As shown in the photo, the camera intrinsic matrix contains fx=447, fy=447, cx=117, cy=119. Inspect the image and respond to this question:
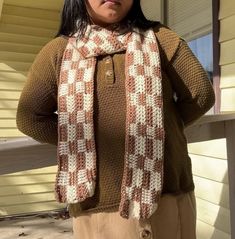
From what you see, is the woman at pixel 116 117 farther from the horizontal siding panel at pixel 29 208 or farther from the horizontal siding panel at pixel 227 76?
the horizontal siding panel at pixel 29 208

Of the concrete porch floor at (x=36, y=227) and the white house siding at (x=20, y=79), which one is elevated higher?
the white house siding at (x=20, y=79)

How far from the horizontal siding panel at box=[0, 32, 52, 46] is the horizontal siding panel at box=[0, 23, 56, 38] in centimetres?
3

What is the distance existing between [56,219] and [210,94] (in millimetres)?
3831

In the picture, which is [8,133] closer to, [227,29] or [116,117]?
[227,29]

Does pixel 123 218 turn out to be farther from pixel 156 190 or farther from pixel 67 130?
pixel 67 130

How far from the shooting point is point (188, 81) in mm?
1304

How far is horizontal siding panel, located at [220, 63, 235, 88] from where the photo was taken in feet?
8.77

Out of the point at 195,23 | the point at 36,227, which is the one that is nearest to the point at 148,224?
the point at 195,23

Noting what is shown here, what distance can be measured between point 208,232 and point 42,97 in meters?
2.02

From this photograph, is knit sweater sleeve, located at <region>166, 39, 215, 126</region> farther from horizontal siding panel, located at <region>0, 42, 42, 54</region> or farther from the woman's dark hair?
horizontal siding panel, located at <region>0, 42, 42, 54</region>

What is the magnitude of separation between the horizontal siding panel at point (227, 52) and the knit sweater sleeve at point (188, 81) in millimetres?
1392

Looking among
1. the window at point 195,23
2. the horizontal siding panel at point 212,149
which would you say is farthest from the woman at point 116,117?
the window at point 195,23

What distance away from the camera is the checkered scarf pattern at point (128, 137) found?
4.00ft

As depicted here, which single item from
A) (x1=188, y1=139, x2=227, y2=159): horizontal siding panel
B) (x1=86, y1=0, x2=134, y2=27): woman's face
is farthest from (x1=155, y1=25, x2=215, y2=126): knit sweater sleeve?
(x1=188, y1=139, x2=227, y2=159): horizontal siding panel
